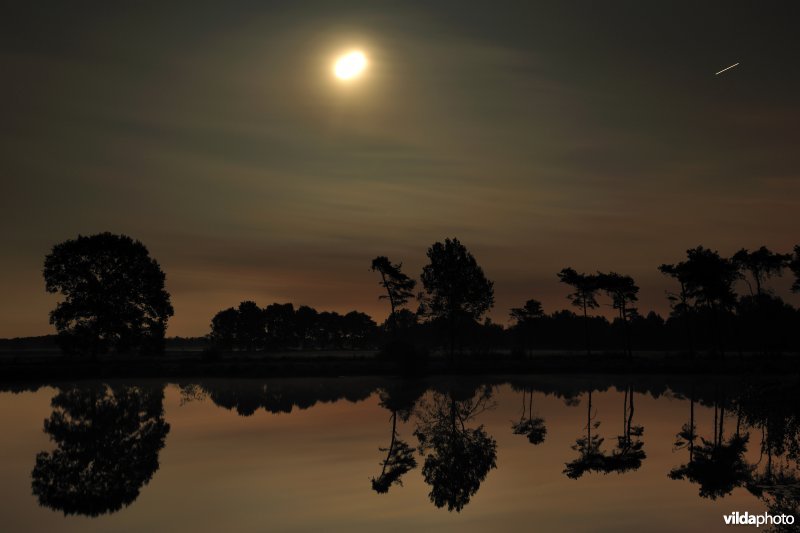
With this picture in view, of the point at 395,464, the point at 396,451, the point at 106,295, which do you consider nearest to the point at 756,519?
the point at 395,464

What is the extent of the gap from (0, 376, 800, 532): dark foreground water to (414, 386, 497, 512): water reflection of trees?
0.36 feet

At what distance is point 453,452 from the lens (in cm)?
2545

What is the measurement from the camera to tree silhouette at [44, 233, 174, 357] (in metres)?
77.9

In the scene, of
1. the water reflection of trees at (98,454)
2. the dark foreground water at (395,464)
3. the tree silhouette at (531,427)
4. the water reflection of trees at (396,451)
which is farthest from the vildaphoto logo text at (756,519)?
the water reflection of trees at (98,454)

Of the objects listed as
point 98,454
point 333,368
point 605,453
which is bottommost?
point 98,454

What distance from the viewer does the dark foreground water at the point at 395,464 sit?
53.8 ft

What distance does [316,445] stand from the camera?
27.7 m

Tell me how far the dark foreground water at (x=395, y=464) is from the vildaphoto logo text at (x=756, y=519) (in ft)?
0.99

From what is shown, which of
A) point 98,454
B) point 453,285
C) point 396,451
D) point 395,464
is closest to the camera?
point 395,464

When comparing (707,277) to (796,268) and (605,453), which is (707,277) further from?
(605,453)

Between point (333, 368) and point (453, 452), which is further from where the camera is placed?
point (333, 368)

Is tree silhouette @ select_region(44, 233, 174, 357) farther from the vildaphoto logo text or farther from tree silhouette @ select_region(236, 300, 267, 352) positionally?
tree silhouette @ select_region(236, 300, 267, 352)

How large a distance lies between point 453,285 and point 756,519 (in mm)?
82891

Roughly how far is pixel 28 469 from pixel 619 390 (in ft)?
163
